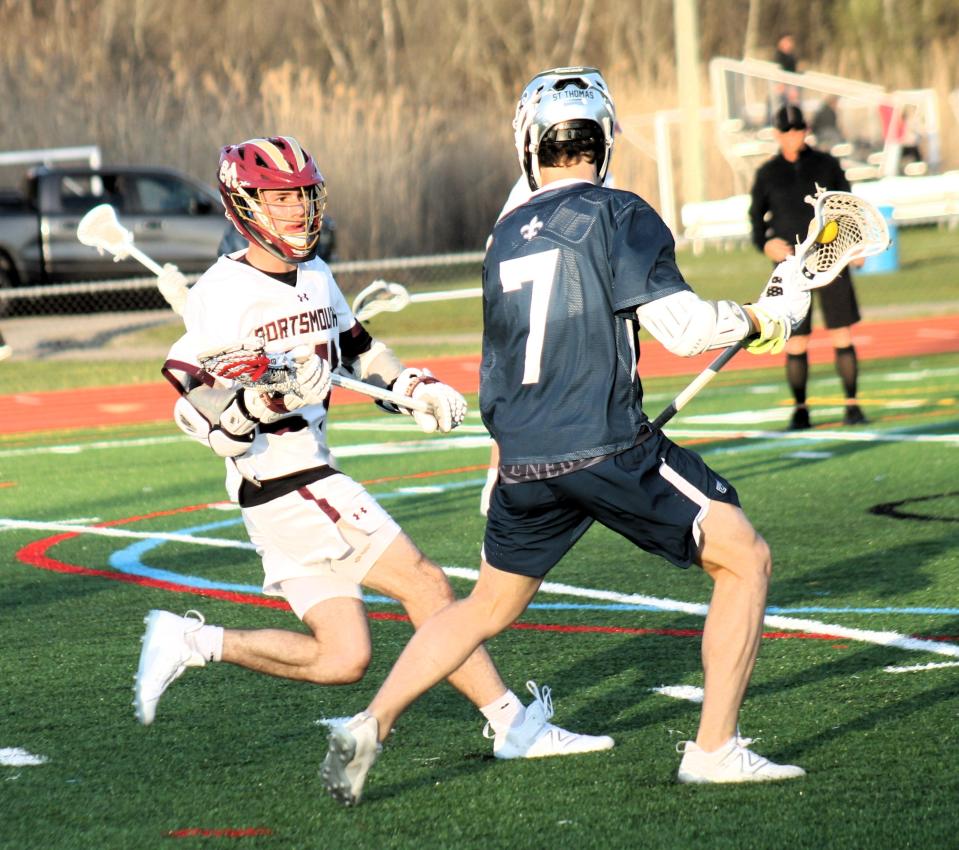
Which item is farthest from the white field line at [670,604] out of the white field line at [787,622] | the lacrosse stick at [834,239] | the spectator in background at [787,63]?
the spectator in background at [787,63]

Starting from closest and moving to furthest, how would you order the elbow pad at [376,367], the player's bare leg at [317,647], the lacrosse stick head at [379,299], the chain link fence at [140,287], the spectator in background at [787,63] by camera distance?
the player's bare leg at [317,647] → the elbow pad at [376,367] → the lacrosse stick head at [379,299] → the chain link fence at [140,287] → the spectator in background at [787,63]

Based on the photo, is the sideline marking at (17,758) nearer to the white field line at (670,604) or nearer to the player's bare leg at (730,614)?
the player's bare leg at (730,614)

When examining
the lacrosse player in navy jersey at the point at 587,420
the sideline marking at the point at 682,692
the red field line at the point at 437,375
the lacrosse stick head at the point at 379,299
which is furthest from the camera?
the red field line at the point at 437,375

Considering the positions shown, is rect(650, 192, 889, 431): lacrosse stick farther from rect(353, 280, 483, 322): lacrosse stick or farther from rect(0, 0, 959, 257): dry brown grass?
rect(0, 0, 959, 257): dry brown grass

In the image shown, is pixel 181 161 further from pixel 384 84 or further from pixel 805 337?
pixel 384 84

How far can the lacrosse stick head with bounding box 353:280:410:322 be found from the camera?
592 centimetres

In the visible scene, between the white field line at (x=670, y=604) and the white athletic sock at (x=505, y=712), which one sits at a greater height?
the white athletic sock at (x=505, y=712)

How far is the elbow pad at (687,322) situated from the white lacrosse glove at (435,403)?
0.89m

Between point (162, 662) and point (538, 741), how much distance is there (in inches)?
45.2

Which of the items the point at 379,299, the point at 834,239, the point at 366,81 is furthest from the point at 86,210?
the point at 366,81

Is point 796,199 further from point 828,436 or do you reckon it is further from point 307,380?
point 307,380

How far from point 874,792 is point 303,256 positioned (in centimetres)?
226

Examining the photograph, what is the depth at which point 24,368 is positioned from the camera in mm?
20016

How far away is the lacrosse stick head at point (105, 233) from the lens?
674 centimetres
